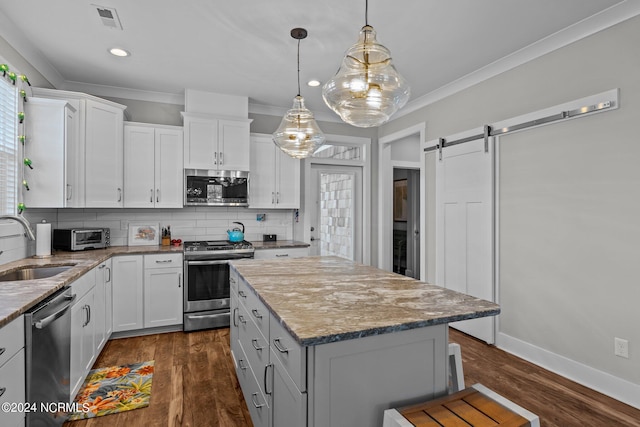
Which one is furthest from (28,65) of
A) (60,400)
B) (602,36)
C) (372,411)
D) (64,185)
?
(602,36)

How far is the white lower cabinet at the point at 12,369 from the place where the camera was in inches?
53.1

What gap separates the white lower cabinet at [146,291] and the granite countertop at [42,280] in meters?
0.12

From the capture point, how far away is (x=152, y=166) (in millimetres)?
3947

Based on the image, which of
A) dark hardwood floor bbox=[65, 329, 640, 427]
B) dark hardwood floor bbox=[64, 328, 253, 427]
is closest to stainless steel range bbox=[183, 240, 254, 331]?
dark hardwood floor bbox=[64, 328, 253, 427]

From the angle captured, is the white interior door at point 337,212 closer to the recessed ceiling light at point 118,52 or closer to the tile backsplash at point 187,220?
the tile backsplash at point 187,220

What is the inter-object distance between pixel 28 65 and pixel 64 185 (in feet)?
3.63

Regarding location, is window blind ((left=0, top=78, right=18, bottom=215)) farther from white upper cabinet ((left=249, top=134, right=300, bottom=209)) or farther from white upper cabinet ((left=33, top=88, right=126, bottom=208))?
white upper cabinet ((left=249, top=134, right=300, bottom=209))

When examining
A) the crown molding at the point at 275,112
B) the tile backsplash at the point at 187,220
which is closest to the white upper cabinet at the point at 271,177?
the tile backsplash at the point at 187,220

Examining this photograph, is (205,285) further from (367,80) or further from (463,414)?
(463,414)

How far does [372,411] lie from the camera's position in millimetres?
1313

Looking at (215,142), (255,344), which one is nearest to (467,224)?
(255,344)

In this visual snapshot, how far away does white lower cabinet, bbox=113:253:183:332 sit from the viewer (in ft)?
11.5

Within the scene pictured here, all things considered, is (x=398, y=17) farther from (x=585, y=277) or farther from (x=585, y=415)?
(x=585, y=415)

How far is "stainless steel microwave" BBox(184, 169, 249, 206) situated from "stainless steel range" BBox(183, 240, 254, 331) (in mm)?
570
